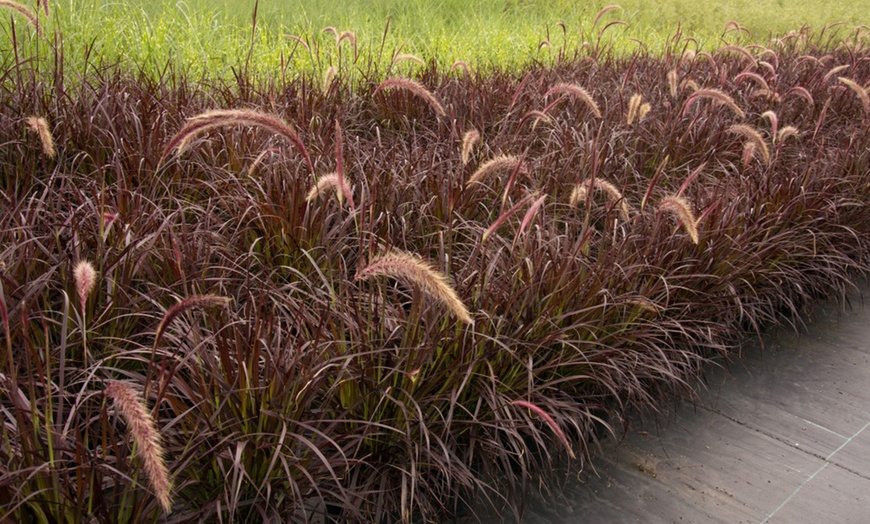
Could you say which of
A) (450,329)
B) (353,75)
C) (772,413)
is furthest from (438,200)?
(353,75)

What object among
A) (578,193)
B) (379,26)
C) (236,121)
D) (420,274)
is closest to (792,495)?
(578,193)

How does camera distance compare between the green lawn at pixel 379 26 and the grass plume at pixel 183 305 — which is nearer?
the grass plume at pixel 183 305

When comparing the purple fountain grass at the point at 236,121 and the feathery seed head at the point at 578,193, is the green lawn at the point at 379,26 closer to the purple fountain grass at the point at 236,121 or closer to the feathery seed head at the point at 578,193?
the feathery seed head at the point at 578,193

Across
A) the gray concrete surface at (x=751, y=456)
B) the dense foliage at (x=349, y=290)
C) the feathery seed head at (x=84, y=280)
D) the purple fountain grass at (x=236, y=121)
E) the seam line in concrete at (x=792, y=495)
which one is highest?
the purple fountain grass at (x=236, y=121)

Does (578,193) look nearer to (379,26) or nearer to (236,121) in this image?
(236,121)

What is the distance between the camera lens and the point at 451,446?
2.57 meters

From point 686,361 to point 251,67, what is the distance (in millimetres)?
3691

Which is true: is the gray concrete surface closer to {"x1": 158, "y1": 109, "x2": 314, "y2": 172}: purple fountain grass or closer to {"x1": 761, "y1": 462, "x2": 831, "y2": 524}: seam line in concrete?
{"x1": 761, "y1": 462, "x2": 831, "y2": 524}: seam line in concrete

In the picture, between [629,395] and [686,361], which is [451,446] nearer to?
[629,395]

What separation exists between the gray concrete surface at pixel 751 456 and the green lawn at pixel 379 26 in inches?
123

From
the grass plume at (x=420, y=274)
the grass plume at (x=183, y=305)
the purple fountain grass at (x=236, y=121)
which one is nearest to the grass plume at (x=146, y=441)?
the grass plume at (x=183, y=305)

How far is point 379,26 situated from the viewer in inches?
337

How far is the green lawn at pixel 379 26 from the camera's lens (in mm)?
Result: 5875

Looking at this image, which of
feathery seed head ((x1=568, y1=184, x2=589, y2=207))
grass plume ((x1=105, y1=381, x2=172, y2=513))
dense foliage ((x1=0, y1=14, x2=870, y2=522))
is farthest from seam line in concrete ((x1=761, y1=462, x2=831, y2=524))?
grass plume ((x1=105, y1=381, x2=172, y2=513))
